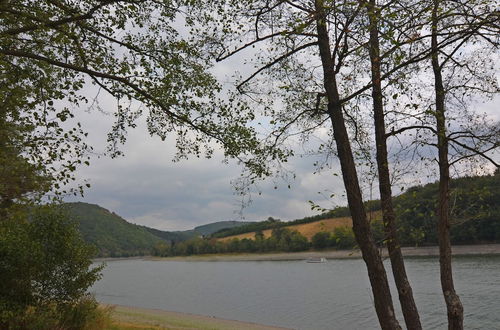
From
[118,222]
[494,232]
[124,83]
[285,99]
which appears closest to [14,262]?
[124,83]

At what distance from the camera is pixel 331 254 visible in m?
98.0

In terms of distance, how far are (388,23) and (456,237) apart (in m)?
74.4

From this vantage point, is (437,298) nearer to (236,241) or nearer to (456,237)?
(456,237)

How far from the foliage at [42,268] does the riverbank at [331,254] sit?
38.3ft

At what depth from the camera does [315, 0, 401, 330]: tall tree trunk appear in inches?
229

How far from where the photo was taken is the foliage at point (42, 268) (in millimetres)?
10594

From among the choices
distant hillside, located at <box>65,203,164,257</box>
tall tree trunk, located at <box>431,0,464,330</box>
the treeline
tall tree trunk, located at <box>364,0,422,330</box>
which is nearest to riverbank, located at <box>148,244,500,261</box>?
the treeline

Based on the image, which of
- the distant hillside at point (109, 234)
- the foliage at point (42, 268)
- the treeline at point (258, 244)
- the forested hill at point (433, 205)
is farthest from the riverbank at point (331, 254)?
the distant hillside at point (109, 234)

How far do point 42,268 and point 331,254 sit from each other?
92.3 metres

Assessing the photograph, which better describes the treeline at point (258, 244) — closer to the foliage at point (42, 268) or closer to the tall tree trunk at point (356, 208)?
the foliage at point (42, 268)

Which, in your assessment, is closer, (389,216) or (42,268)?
(389,216)

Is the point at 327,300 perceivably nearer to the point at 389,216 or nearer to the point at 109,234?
the point at 389,216

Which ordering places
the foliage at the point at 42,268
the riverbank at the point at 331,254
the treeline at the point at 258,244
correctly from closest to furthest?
1. the foliage at the point at 42,268
2. the riverbank at the point at 331,254
3. the treeline at the point at 258,244

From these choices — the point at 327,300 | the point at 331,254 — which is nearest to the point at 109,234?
the point at 331,254
